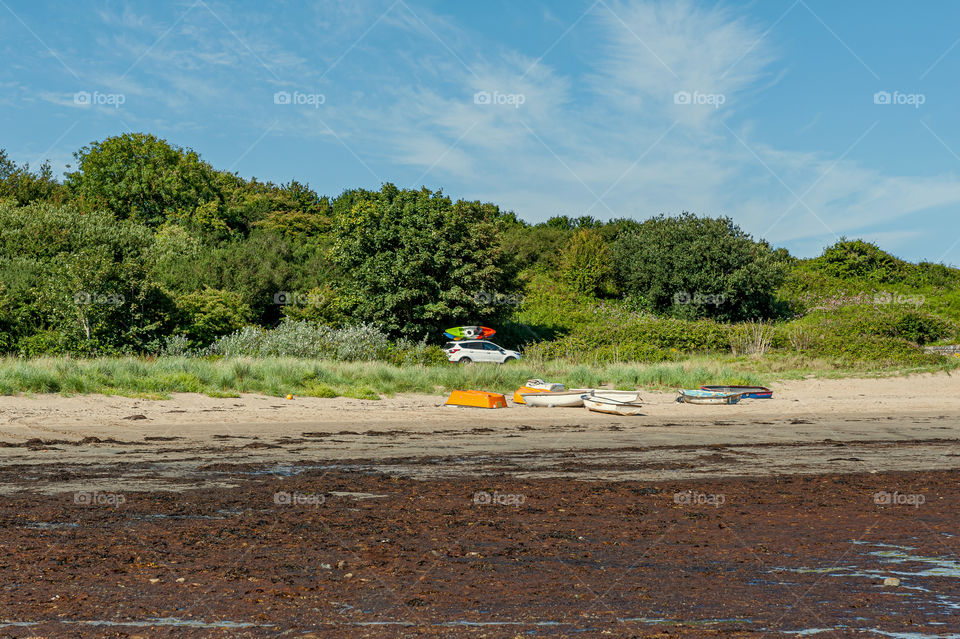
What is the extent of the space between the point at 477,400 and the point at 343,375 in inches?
208

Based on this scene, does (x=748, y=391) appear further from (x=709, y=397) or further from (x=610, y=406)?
(x=610, y=406)

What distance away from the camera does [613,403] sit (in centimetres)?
2122

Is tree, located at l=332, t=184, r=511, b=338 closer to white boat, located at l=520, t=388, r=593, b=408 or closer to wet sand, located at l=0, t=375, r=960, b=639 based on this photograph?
white boat, located at l=520, t=388, r=593, b=408

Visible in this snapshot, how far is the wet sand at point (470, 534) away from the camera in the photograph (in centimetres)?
551

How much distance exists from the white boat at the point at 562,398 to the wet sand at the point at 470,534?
5297 mm

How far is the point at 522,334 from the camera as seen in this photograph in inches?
1762

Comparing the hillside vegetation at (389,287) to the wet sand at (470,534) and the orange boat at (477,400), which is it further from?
the wet sand at (470,534)

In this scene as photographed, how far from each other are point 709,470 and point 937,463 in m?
4.00

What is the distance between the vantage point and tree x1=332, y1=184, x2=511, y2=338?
38.2 m

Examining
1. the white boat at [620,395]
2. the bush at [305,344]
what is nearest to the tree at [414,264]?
the bush at [305,344]

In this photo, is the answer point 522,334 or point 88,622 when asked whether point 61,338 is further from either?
point 88,622

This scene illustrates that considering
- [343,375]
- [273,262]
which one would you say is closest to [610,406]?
[343,375]

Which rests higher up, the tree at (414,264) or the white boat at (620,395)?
the tree at (414,264)

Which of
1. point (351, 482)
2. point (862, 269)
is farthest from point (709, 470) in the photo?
point (862, 269)
